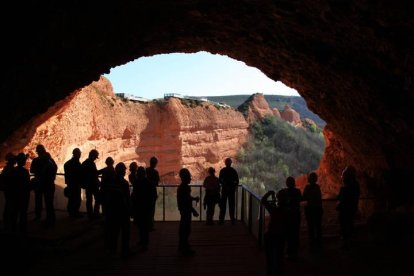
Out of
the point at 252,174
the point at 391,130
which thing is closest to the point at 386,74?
the point at 391,130

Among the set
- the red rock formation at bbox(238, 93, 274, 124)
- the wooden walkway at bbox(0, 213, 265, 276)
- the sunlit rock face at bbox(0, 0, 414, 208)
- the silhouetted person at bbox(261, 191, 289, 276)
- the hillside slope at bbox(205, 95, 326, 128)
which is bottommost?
the wooden walkway at bbox(0, 213, 265, 276)

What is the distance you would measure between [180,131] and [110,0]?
91.1 feet

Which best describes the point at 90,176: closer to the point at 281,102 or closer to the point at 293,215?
the point at 293,215

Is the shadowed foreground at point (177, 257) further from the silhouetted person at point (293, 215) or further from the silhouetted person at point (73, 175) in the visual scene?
the silhouetted person at point (73, 175)

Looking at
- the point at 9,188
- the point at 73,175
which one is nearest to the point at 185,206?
the point at 73,175

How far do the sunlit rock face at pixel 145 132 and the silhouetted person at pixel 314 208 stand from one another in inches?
545

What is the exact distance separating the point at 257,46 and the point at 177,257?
22.2ft

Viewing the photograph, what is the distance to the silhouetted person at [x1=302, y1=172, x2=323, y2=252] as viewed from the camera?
784cm

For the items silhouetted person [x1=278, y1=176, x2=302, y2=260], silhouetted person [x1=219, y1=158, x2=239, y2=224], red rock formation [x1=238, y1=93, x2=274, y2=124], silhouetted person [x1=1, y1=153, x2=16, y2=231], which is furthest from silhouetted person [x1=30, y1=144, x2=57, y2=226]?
red rock formation [x1=238, y1=93, x2=274, y2=124]

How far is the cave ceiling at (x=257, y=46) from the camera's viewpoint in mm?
7203

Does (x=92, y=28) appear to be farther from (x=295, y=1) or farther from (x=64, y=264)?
(x=64, y=264)

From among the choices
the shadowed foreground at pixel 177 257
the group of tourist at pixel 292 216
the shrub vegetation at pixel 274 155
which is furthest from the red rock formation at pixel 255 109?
the shadowed foreground at pixel 177 257

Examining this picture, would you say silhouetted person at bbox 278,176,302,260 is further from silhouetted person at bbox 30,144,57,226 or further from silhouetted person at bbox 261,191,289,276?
silhouetted person at bbox 30,144,57,226

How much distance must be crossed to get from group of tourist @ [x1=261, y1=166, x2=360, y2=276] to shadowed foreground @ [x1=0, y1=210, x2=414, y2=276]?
12.7 inches
